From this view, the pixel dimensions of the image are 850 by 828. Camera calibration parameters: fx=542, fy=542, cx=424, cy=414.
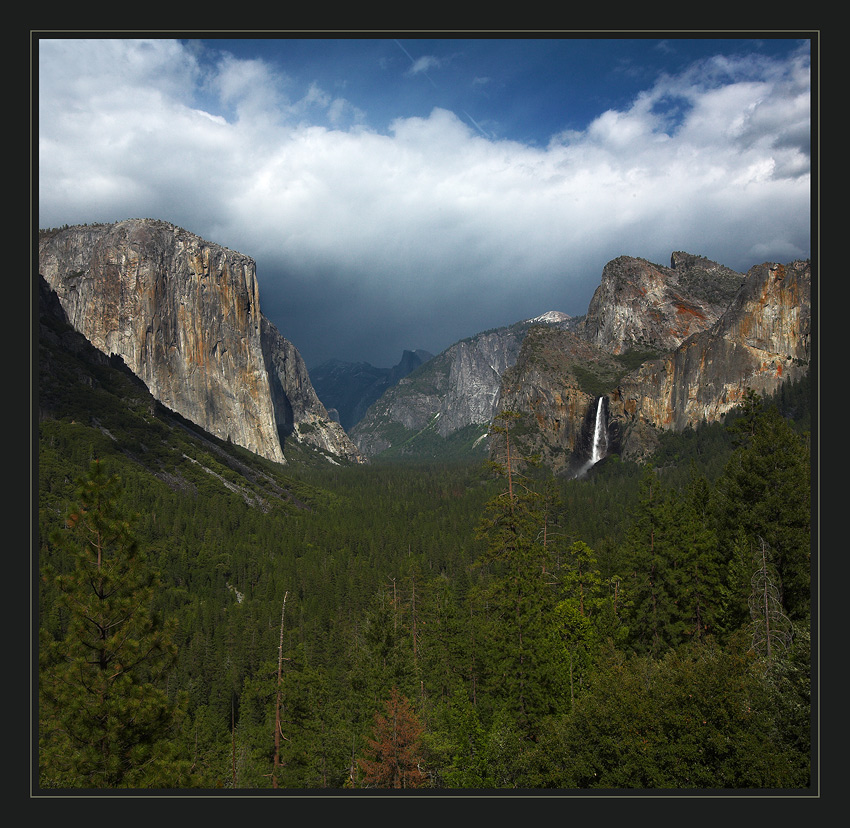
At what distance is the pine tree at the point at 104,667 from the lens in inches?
571

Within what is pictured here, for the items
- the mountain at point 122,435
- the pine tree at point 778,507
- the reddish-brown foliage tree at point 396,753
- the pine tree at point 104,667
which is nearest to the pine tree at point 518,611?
the reddish-brown foliage tree at point 396,753

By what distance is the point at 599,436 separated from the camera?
181 m

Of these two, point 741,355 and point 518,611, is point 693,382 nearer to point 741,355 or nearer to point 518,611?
point 741,355

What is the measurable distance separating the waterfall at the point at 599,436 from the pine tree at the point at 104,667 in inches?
6773

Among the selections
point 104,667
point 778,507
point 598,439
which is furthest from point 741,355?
point 104,667

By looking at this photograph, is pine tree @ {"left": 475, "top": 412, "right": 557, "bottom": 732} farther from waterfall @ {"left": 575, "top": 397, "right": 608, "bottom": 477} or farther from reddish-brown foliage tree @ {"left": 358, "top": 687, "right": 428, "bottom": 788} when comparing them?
waterfall @ {"left": 575, "top": 397, "right": 608, "bottom": 477}

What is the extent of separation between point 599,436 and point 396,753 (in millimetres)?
169381

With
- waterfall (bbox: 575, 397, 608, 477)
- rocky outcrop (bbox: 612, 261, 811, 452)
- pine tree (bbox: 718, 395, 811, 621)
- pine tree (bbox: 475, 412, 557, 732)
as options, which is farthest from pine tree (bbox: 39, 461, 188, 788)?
waterfall (bbox: 575, 397, 608, 477)

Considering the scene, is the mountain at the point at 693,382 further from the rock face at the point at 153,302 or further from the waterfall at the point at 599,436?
the rock face at the point at 153,302

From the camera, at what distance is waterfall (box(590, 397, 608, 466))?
178 metres

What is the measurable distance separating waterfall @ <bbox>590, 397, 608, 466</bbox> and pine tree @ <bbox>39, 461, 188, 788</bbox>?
17204 centimetres

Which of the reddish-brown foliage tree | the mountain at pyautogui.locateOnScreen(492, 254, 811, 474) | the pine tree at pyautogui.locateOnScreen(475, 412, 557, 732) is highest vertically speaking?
the mountain at pyautogui.locateOnScreen(492, 254, 811, 474)
